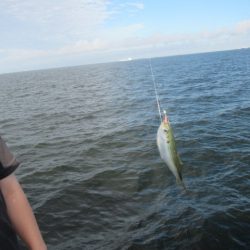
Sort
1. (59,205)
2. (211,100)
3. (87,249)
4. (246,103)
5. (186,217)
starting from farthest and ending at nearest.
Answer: (211,100), (246,103), (59,205), (186,217), (87,249)

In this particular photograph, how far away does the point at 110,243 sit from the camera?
740 cm

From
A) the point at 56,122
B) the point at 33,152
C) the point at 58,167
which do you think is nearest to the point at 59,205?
the point at 58,167

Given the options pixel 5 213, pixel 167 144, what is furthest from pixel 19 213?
pixel 167 144

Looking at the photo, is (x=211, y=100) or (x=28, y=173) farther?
(x=211, y=100)

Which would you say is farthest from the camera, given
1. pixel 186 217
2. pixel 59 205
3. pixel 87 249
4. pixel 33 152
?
pixel 33 152

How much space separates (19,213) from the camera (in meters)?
2.42

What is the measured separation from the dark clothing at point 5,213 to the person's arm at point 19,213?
0.13 ft

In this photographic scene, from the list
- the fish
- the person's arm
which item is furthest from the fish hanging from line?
the person's arm

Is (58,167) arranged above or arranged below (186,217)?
above

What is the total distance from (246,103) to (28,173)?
1555 centimetres

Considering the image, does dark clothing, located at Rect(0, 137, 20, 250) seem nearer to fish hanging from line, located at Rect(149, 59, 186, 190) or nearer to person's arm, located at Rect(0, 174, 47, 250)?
person's arm, located at Rect(0, 174, 47, 250)

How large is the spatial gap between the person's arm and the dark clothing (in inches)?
1.6

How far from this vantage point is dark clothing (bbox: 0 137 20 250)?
2.29m

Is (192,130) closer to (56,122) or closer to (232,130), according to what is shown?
(232,130)
